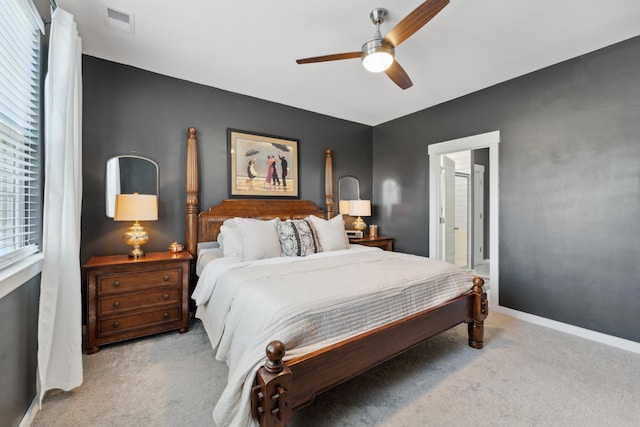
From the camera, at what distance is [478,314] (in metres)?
2.37

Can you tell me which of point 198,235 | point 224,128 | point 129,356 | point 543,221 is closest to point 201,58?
point 224,128

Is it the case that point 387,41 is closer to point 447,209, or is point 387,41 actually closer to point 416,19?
point 416,19

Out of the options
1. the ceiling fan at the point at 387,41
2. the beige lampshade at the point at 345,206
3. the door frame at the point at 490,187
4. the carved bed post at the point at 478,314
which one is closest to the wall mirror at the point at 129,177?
the ceiling fan at the point at 387,41

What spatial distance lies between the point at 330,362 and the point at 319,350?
93 millimetres

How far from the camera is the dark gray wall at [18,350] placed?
1.34 meters

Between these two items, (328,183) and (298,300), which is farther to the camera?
(328,183)

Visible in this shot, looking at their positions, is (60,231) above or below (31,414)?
above

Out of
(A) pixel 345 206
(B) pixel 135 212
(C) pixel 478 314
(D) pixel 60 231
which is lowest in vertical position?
(C) pixel 478 314

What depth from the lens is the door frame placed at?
331 centimetres

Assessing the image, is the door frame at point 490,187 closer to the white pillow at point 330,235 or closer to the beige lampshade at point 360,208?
the beige lampshade at point 360,208

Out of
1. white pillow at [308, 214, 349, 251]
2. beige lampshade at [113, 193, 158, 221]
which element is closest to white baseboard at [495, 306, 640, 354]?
white pillow at [308, 214, 349, 251]

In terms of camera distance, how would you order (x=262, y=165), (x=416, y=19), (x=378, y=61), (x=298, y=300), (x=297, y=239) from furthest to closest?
(x=262, y=165), (x=297, y=239), (x=378, y=61), (x=416, y=19), (x=298, y=300)

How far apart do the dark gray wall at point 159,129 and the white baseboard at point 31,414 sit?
138 cm

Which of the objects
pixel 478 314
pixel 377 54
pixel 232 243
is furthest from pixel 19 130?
pixel 478 314
